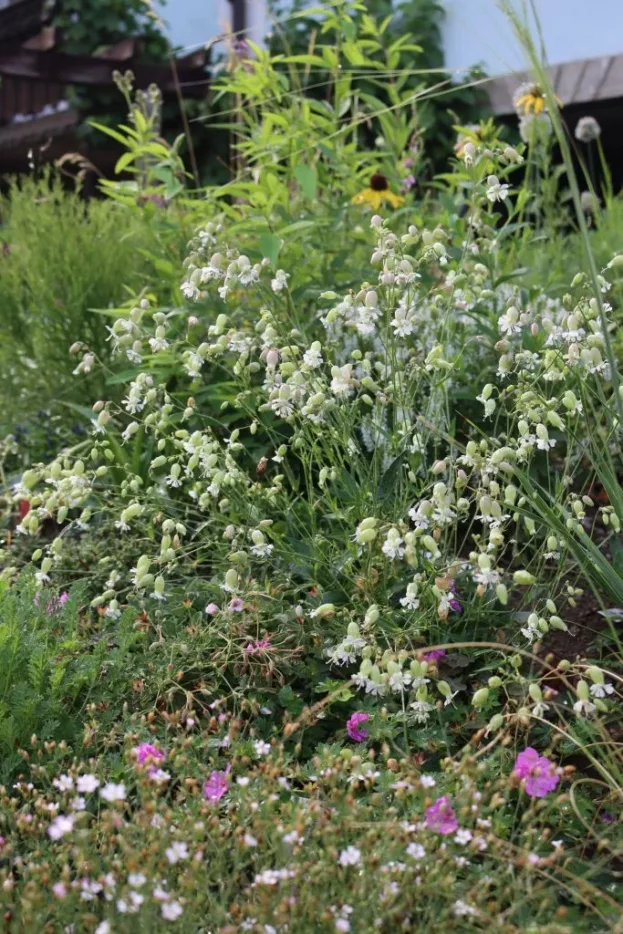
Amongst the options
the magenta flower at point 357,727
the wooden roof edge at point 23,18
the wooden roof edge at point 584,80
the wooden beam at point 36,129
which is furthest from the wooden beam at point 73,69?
the magenta flower at point 357,727

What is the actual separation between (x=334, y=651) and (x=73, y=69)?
24.9 ft

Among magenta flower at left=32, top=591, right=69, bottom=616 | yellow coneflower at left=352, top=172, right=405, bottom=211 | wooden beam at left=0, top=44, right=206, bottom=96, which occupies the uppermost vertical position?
wooden beam at left=0, top=44, right=206, bottom=96

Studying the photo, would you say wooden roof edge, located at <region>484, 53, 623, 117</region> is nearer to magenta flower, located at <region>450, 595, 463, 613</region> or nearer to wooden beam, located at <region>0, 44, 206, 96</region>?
wooden beam, located at <region>0, 44, 206, 96</region>

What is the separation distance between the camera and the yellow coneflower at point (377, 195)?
3.41 metres

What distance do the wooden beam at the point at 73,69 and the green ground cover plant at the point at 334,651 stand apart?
5.78 m

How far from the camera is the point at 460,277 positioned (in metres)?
2.14

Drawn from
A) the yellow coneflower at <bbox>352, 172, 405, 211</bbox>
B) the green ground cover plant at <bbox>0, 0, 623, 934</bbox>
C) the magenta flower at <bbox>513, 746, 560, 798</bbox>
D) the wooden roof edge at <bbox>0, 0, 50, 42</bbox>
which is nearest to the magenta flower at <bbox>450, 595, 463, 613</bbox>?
the green ground cover plant at <bbox>0, 0, 623, 934</bbox>

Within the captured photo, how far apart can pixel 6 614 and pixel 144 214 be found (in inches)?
68.1

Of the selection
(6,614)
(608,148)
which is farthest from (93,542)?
(608,148)

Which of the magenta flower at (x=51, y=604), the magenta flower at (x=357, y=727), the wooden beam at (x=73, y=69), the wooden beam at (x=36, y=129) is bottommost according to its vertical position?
the magenta flower at (x=357, y=727)

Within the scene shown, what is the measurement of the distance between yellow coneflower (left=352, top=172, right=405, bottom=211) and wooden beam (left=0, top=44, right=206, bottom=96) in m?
5.34

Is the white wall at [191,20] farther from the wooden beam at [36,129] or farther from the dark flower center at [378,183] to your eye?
the dark flower center at [378,183]

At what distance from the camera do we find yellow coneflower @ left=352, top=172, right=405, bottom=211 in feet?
11.2

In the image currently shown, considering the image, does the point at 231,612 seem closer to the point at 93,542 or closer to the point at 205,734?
the point at 205,734
